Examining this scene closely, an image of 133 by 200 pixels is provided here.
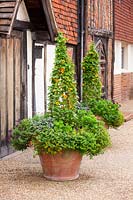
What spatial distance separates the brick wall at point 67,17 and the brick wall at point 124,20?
6.30 metres

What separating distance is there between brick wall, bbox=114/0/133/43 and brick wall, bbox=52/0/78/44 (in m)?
6.30

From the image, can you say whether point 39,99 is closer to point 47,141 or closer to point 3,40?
point 3,40

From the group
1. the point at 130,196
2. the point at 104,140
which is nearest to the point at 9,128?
the point at 104,140

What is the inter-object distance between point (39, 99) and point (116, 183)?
4362 millimetres

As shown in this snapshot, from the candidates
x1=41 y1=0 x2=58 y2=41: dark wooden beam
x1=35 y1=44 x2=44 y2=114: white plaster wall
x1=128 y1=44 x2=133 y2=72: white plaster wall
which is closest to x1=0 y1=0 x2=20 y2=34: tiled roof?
x1=41 y1=0 x2=58 y2=41: dark wooden beam

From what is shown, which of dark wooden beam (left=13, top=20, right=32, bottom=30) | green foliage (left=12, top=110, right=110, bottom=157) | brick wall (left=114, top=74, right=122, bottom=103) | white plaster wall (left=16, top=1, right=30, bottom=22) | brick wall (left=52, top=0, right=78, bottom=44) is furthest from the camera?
brick wall (left=114, top=74, right=122, bottom=103)

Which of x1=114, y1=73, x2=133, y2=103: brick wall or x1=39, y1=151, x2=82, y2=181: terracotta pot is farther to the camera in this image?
x1=114, y1=73, x2=133, y2=103: brick wall

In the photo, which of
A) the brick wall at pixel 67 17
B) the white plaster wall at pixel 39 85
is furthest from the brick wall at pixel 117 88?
the white plaster wall at pixel 39 85

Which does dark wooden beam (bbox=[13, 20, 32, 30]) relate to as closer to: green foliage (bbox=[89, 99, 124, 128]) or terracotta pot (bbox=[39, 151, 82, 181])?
green foliage (bbox=[89, 99, 124, 128])

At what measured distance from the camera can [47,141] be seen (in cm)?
735

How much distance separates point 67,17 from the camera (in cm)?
1356

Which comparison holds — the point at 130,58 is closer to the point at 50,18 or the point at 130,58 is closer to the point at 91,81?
the point at 91,81

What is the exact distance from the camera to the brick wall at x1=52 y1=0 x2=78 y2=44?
12.8 meters

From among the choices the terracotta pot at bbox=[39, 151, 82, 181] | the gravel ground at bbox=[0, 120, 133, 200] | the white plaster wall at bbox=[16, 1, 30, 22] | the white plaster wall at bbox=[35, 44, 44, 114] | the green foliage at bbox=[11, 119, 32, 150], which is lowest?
the gravel ground at bbox=[0, 120, 133, 200]
